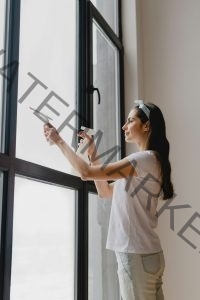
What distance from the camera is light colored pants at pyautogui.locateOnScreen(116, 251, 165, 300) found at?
59.6 inches

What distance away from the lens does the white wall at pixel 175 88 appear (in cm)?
254

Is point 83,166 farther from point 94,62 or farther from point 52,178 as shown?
point 94,62

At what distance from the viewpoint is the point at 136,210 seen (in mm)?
1625

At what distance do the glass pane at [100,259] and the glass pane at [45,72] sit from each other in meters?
0.45

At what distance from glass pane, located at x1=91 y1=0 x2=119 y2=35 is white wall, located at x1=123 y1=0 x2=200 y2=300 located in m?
0.07

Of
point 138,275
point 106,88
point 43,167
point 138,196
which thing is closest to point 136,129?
point 138,196

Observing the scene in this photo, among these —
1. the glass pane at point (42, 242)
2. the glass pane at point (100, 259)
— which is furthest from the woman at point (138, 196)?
the glass pane at point (100, 259)

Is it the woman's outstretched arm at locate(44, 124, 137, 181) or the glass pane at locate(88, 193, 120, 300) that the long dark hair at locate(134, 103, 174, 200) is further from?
the glass pane at locate(88, 193, 120, 300)

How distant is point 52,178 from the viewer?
5.32 feet

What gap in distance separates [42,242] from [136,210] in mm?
406

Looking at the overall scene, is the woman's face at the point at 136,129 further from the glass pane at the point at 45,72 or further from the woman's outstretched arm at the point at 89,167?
the glass pane at the point at 45,72

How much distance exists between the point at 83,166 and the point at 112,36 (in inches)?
53.5

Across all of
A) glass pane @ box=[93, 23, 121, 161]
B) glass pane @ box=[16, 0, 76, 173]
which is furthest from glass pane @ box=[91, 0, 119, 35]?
glass pane @ box=[16, 0, 76, 173]

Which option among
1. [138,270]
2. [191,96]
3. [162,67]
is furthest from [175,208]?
[138,270]
